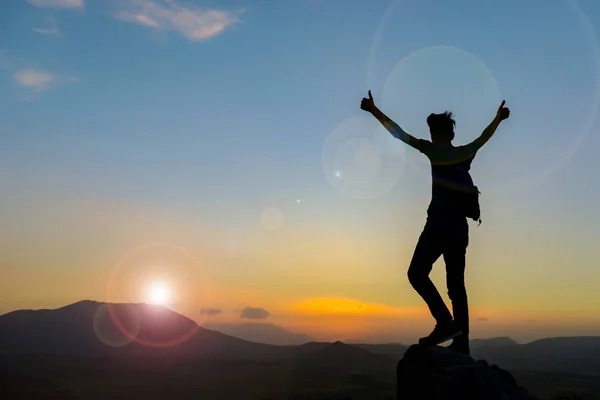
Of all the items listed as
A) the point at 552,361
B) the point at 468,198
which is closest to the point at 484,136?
the point at 468,198

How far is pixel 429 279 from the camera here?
800 centimetres

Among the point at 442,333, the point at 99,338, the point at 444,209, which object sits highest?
the point at 99,338

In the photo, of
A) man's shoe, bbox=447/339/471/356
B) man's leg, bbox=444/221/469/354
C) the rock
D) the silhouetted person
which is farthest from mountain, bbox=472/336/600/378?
the silhouetted person

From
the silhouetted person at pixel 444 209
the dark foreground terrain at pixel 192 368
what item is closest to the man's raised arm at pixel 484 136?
the silhouetted person at pixel 444 209

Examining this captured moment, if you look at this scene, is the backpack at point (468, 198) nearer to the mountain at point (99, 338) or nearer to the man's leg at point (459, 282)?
the man's leg at point (459, 282)

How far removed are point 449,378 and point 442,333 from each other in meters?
0.80

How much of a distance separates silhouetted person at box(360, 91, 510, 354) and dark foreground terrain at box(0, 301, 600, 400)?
6267cm

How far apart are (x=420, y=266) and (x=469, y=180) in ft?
4.83

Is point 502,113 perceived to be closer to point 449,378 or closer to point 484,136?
point 484,136

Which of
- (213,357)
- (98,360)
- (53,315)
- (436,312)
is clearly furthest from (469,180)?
(53,315)

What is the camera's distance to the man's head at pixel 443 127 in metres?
8.13

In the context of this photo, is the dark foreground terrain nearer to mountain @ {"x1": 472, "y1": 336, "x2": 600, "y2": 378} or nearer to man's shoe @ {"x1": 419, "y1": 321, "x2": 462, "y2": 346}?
mountain @ {"x1": 472, "y1": 336, "x2": 600, "y2": 378}

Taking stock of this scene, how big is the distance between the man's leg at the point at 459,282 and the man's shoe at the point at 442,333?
0.35 meters

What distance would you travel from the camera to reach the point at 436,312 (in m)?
7.81
